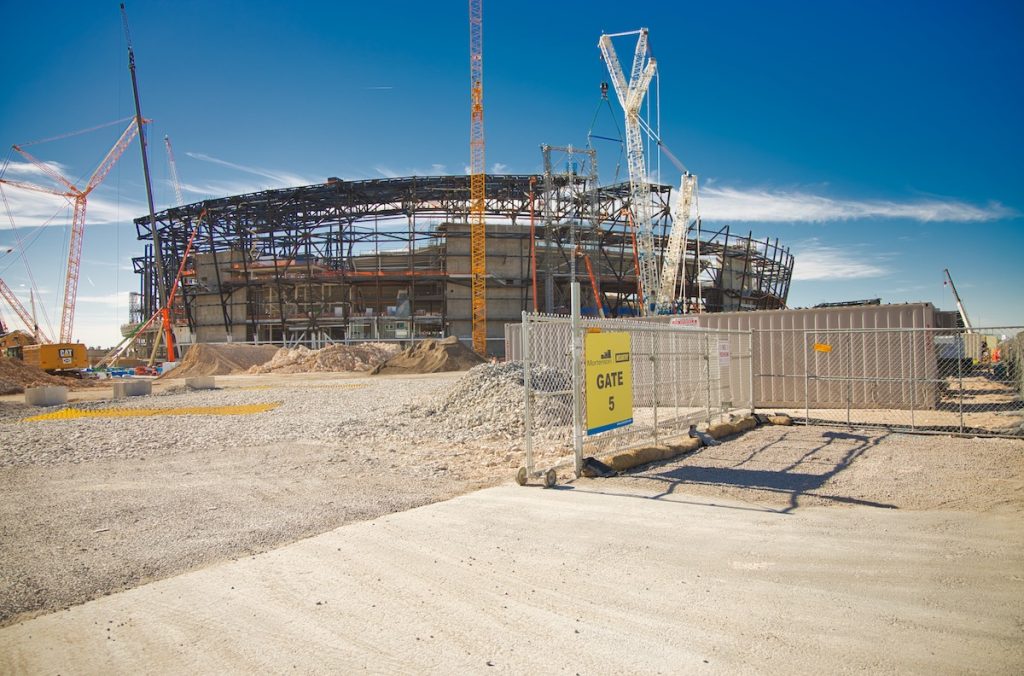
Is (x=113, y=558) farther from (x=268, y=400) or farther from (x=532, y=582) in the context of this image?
(x=268, y=400)

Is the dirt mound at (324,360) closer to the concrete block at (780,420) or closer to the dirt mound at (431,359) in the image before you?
the dirt mound at (431,359)

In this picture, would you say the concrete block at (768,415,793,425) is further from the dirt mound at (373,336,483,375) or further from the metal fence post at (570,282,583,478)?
the dirt mound at (373,336,483,375)

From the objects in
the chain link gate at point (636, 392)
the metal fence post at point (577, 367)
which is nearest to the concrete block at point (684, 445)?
the chain link gate at point (636, 392)

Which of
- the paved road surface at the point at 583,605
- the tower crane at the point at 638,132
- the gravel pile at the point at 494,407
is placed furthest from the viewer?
the tower crane at the point at 638,132

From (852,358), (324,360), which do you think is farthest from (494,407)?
(324,360)

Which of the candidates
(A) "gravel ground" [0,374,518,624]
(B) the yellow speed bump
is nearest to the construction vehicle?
(B) the yellow speed bump

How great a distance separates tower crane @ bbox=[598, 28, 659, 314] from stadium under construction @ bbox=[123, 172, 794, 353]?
2909 mm

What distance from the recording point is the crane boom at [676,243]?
163 feet

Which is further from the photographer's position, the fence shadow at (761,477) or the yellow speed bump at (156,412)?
the yellow speed bump at (156,412)

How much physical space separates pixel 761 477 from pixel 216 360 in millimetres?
42049

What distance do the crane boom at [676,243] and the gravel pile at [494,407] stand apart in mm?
35404

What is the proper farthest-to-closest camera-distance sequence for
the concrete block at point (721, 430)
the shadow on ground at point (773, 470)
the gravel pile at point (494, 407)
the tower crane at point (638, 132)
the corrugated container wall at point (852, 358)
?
1. the tower crane at point (638, 132)
2. the corrugated container wall at point (852, 358)
3. the gravel pile at point (494, 407)
4. the concrete block at point (721, 430)
5. the shadow on ground at point (773, 470)

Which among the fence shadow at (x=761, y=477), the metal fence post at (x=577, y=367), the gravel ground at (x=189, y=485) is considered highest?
the metal fence post at (x=577, y=367)

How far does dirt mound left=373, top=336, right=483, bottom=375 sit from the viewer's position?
1462 inches
